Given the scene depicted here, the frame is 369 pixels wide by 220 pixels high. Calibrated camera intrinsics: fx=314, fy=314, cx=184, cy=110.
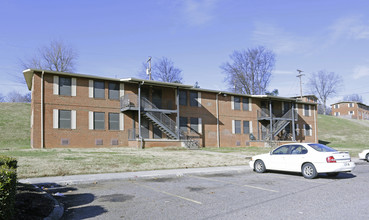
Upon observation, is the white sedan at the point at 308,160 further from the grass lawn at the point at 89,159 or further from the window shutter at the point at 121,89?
the window shutter at the point at 121,89

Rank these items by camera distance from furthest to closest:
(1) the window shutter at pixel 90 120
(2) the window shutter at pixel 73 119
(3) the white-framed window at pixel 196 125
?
(3) the white-framed window at pixel 196 125 < (1) the window shutter at pixel 90 120 < (2) the window shutter at pixel 73 119

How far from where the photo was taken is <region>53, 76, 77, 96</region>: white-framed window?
26.4m

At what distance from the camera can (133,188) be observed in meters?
9.84

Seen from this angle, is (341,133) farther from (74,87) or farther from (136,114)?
(74,87)

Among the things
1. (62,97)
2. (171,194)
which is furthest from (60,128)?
(171,194)

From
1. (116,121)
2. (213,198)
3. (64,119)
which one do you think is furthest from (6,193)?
(116,121)

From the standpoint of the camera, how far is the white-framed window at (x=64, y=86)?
26.4m

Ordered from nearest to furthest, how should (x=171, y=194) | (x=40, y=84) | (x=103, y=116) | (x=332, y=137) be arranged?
(x=171, y=194) → (x=40, y=84) → (x=103, y=116) → (x=332, y=137)

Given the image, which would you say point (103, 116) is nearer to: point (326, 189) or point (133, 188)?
point (133, 188)

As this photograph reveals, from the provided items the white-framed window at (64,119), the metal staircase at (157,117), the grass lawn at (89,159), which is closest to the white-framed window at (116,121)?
the metal staircase at (157,117)

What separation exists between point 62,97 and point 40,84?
1988 millimetres

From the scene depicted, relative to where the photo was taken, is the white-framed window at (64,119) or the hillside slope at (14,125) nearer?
the white-framed window at (64,119)

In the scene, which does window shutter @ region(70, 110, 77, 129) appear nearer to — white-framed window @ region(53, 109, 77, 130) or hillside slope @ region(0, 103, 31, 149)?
white-framed window @ region(53, 109, 77, 130)

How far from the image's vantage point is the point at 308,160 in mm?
11969
